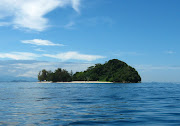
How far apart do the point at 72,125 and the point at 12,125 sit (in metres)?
4.62

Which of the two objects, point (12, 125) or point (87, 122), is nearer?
point (12, 125)

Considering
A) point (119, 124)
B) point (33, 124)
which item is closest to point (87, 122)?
point (119, 124)

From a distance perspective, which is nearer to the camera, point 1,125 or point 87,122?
point 1,125

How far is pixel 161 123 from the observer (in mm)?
16875

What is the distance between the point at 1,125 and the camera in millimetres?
16375

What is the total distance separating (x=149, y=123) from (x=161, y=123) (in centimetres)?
97

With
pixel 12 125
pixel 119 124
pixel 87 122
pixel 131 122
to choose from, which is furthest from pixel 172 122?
pixel 12 125

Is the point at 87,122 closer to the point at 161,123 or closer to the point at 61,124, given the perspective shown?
the point at 61,124

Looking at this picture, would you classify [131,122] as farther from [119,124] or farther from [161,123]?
[161,123]

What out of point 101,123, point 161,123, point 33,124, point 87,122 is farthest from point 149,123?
point 33,124

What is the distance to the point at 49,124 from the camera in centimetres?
1650

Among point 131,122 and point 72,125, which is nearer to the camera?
point 72,125

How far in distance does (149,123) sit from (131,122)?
1.43 m

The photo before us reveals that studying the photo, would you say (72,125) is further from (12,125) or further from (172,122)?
(172,122)
